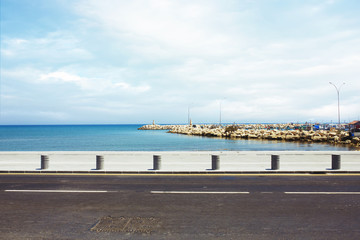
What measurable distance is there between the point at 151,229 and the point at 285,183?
683 cm

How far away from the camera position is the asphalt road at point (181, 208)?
601 centimetres

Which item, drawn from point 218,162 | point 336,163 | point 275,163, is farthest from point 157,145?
point 336,163

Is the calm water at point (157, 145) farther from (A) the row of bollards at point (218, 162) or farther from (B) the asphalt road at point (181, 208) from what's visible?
(B) the asphalt road at point (181, 208)

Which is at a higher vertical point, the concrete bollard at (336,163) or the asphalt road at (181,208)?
the concrete bollard at (336,163)

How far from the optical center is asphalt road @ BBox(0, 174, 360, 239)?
6.01 metres

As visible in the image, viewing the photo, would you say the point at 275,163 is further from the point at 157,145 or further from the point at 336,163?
the point at 157,145

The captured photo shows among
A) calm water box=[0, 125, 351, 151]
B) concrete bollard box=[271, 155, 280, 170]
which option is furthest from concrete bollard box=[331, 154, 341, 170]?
calm water box=[0, 125, 351, 151]

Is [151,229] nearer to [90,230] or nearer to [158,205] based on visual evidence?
[90,230]

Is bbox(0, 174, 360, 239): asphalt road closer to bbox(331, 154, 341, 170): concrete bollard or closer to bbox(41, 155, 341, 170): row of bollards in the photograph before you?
bbox(331, 154, 341, 170): concrete bollard

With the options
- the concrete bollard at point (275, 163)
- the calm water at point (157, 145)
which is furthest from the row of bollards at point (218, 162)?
the calm water at point (157, 145)

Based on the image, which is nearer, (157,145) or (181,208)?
(181,208)

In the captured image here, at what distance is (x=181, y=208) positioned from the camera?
7762mm


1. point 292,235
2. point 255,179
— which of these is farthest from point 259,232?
point 255,179

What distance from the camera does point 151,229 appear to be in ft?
20.2
